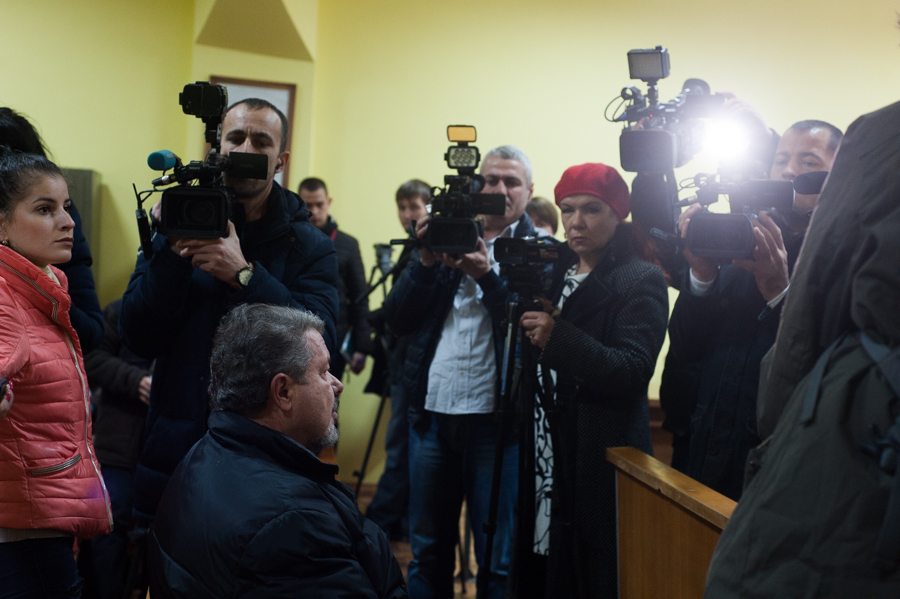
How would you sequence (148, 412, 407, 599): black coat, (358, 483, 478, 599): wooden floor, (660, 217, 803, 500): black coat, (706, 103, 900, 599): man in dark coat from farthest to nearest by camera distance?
(358, 483, 478, 599): wooden floor, (660, 217, 803, 500): black coat, (148, 412, 407, 599): black coat, (706, 103, 900, 599): man in dark coat

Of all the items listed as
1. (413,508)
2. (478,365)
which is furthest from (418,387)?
(413,508)

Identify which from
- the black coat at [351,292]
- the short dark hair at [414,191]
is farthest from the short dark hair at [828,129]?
the black coat at [351,292]

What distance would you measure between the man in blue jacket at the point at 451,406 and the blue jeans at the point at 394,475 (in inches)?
37.2

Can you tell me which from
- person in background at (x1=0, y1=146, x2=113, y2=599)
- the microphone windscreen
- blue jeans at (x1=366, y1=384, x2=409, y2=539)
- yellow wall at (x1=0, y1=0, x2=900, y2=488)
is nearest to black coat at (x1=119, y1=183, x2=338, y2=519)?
person in background at (x1=0, y1=146, x2=113, y2=599)

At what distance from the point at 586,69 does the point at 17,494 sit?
3793mm

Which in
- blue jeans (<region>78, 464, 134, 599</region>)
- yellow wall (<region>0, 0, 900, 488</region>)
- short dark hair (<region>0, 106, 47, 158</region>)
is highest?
yellow wall (<region>0, 0, 900, 488</region>)

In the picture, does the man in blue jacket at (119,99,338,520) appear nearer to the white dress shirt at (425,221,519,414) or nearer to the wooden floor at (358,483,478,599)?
the white dress shirt at (425,221,519,414)

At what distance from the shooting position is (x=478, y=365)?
2.10 metres

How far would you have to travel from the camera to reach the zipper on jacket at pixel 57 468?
1312mm

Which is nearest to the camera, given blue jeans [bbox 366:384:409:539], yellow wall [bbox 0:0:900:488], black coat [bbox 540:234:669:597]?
black coat [bbox 540:234:669:597]

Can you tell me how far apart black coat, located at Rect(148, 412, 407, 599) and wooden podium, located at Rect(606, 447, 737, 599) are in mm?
561

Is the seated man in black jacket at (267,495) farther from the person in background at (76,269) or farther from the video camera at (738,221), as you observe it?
the video camera at (738,221)

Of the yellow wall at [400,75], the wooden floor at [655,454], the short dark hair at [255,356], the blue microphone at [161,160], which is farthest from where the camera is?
the yellow wall at [400,75]

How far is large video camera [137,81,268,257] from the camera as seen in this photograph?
1.44 meters
